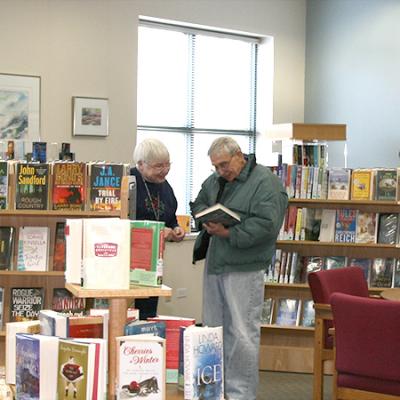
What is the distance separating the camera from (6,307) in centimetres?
447

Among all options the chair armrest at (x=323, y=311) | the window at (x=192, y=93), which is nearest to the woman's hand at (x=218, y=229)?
the chair armrest at (x=323, y=311)

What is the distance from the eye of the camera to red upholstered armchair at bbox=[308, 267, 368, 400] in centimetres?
439

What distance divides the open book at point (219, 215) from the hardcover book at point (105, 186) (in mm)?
493

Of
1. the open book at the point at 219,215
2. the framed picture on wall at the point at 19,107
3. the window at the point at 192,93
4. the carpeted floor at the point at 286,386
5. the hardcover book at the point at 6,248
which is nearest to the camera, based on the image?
the open book at the point at 219,215

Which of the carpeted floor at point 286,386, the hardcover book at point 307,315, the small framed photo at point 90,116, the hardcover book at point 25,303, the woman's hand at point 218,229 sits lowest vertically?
the carpeted floor at point 286,386

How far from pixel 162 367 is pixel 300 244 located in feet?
11.5

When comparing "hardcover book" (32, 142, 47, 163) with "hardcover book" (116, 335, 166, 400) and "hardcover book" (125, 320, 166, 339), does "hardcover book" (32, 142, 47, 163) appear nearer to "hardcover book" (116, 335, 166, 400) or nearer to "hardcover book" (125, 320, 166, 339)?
"hardcover book" (125, 320, 166, 339)

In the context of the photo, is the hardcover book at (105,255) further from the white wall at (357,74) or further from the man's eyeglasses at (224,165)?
the white wall at (357,74)

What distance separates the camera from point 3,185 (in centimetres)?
427

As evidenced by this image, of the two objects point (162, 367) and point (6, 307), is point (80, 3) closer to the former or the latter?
point (6, 307)

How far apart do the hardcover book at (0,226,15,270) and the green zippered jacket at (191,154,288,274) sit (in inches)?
45.6

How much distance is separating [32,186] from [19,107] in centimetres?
211

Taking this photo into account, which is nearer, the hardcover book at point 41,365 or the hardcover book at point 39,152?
the hardcover book at point 41,365

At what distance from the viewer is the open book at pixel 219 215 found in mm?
4184
